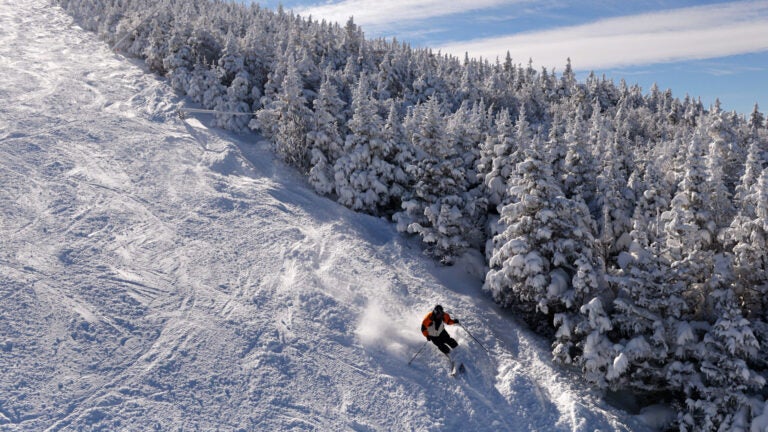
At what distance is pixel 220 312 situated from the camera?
14.8 m

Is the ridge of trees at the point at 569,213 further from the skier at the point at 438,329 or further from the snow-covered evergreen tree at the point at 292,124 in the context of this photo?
the skier at the point at 438,329

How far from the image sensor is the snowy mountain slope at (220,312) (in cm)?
1177

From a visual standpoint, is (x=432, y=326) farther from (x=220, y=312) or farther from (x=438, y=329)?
(x=220, y=312)

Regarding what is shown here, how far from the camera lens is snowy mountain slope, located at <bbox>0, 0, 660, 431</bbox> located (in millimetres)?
11773

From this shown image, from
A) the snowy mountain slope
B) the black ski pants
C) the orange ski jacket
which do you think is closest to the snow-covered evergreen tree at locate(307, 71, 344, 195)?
the snowy mountain slope

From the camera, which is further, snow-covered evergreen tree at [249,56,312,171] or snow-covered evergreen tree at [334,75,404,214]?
snow-covered evergreen tree at [249,56,312,171]

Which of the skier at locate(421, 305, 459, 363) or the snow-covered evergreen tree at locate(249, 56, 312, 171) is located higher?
the snow-covered evergreen tree at locate(249, 56, 312, 171)

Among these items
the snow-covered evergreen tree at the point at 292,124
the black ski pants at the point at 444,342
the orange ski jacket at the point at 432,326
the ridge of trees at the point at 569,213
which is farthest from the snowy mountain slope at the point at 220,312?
the snow-covered evergreen tree at the point at 292,124

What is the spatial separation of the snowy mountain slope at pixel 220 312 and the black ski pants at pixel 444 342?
0.51 meters

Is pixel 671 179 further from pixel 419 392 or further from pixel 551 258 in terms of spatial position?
pixel 419 392

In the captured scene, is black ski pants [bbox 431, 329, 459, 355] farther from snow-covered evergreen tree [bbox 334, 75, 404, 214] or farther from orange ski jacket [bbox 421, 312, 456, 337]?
snow-covered evergreen tree [bbox 334, 75, 404, 214]

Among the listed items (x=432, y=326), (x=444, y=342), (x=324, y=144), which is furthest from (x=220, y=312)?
(x=324, y=144)

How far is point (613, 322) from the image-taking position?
45.6ft

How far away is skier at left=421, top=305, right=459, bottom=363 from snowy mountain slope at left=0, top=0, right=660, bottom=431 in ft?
1.96
